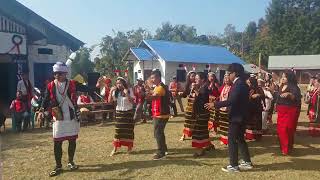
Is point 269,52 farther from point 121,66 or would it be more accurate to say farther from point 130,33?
point 121,66

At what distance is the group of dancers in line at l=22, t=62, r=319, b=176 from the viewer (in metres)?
7.28

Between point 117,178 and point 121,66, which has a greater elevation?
point 121,66

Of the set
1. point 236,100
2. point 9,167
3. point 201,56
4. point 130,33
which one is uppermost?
point 130,33

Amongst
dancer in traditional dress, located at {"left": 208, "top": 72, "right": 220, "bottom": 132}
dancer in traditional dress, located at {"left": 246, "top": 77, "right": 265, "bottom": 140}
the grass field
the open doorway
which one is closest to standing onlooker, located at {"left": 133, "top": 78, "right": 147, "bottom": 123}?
the grass field

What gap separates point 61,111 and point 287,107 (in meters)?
4.42

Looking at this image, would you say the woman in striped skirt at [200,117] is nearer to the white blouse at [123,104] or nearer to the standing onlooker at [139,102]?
the white blouse at [123,104]

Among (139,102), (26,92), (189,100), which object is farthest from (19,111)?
(189,100)

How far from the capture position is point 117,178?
7.01 meters

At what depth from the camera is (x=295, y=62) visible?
5059 cm

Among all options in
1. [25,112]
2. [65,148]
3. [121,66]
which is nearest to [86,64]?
[121,66]

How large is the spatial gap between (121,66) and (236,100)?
38174mm

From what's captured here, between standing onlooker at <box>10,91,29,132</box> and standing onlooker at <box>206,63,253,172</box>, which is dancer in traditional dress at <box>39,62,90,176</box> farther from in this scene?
standing onlooker at <box>10,91,29,132</box>

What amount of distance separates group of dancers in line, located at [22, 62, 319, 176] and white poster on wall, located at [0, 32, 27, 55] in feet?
25.9

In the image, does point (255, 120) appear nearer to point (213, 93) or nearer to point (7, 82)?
point (213, 93)
